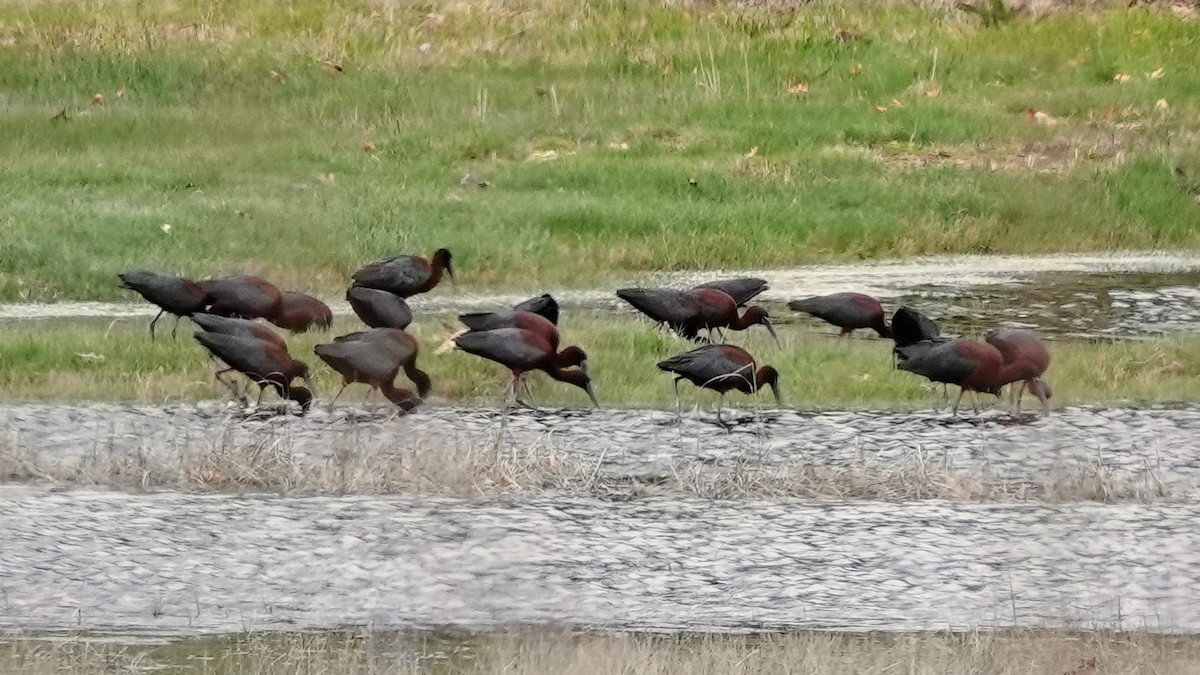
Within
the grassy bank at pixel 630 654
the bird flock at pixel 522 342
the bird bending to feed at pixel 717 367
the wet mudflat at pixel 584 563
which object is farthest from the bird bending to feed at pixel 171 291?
the grassy bank at pixel 630 654

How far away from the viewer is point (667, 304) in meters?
10.5

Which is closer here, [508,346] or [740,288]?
[508,346]

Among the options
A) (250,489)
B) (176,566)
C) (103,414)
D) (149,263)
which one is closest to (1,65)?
(149,263)

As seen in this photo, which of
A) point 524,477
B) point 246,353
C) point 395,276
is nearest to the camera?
point 524,477

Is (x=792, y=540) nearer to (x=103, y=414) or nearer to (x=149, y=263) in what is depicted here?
(x=103, y=414)

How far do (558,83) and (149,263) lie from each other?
5827mm

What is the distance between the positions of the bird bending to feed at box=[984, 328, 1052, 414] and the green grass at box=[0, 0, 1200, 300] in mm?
4426

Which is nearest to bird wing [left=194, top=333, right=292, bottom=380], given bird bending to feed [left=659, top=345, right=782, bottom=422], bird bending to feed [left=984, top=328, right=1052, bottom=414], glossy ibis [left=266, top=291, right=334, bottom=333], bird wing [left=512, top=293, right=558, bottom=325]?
glossy ibis [left=266, top=291, right=334, bottom=333]

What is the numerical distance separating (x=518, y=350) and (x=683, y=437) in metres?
0.84

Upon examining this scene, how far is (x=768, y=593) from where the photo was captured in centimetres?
695

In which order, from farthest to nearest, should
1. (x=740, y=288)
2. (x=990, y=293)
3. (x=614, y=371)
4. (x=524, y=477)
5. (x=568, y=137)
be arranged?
(x=568, y=137) < (x=990, y=293) < (x=740, y=288) < (x=614, y=371) < (x=524, y=477)

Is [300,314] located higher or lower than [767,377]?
higher

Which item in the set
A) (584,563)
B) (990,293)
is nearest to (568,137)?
(990,293)

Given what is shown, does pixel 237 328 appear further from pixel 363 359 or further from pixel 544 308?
pixel 544 308
